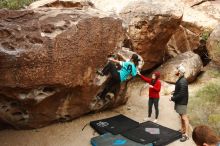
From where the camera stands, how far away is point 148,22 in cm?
1330

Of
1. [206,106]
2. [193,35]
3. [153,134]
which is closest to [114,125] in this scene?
[153,134]

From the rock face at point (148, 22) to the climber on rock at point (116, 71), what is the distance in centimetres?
285

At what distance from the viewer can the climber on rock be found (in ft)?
33.4

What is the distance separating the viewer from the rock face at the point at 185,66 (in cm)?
1387

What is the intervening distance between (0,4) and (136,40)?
8.52 m

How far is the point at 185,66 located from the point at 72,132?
6.07 meters

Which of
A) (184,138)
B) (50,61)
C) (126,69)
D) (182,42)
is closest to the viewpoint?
(50,61)

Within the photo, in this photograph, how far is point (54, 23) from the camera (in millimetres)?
9086

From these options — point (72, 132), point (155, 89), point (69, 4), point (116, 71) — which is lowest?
point (72, 132)

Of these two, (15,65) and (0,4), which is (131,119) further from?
(0,4)

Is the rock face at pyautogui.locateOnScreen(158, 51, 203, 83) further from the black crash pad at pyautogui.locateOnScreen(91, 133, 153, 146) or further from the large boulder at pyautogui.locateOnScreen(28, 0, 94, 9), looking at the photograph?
the black crash pad at pyautogui.locateOnScreen(91, 133, 153, 146)

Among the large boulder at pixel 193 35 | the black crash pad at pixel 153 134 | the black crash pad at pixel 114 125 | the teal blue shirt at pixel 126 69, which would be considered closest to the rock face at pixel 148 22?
the large boulder at pixel 193 35

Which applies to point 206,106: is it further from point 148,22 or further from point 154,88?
point 148,22

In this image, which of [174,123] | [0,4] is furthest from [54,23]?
[0,4]
